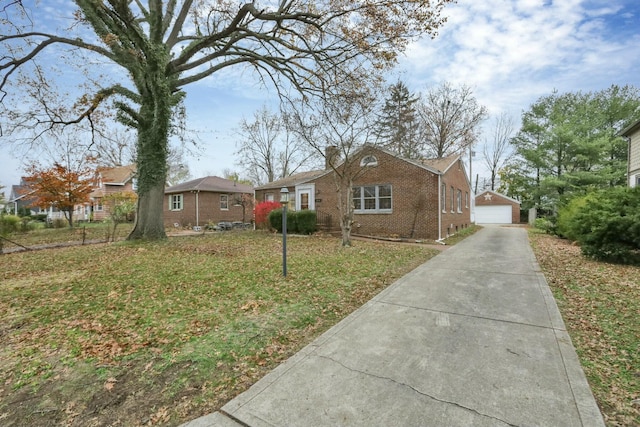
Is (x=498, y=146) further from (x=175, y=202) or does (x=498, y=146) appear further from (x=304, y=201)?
(x=175, y=202)

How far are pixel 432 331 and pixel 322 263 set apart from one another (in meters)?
4.53

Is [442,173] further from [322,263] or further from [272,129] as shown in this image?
[272,129]

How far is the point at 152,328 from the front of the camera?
3.98 m

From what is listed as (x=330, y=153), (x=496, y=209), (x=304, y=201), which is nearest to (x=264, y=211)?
(x=304, y=201)

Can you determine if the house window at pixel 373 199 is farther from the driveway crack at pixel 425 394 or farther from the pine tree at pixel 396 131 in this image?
the driveway crack at pixel 425 394

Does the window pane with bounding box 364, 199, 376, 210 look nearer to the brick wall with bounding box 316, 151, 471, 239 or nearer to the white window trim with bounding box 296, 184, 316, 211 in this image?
the brick wall with bounding box 316, 151, 471, 239

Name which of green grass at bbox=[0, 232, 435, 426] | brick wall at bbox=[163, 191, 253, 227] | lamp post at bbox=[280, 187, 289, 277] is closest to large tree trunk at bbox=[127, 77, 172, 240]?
green grass at bbox=[0, 232, 435, 426]

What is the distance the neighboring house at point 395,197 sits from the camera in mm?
14102

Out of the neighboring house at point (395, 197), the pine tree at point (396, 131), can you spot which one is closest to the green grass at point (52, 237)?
the neighboring house at point (395, 197)

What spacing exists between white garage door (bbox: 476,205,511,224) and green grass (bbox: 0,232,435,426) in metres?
29.8

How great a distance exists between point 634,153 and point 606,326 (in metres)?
14.9

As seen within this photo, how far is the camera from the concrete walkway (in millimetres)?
2340

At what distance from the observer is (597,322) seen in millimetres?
4164

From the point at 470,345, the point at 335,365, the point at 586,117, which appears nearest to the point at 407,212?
the point at 470,345
